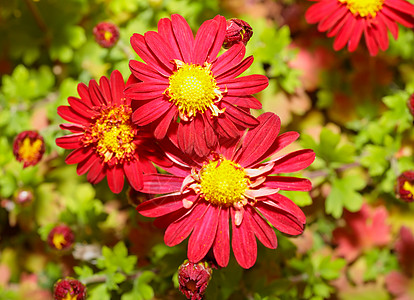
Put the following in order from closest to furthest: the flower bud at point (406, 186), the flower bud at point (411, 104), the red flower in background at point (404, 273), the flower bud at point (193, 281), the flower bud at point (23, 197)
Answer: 1. the flower bud at point (193, 281)
2. the flower bud at point (406, 186)
3. the flower bud at point (411, 104)
4. the flower bud at point (23, 197)
5. the red flower in background at point (404, 273)

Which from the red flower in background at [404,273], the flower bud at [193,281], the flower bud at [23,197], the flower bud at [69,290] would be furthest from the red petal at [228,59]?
the red flower in background at [404,273]

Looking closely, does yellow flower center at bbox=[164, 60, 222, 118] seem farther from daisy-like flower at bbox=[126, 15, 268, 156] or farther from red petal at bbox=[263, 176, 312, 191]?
red petal at bbox=[263, 176, 312, 191]

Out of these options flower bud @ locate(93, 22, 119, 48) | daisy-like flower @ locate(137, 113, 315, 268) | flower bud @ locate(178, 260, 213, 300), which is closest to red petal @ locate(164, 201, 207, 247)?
daisy-like flower @ locate(137, 113, 315, 268)

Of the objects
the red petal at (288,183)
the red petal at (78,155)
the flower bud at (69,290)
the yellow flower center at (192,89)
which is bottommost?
the flower bud at (69,290)

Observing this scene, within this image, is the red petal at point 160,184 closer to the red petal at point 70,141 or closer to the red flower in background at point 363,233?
the red petal at point 70,141

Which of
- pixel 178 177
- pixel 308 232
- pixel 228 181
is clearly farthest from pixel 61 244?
pixel 308 232

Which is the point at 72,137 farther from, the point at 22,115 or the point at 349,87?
the point at 349,87

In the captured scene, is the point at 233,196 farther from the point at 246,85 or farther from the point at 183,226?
the point at 246,85

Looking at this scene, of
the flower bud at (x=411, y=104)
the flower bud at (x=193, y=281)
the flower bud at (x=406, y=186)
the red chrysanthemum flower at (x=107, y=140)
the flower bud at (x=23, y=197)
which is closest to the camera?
the flower bud at (x=193, y=281)
